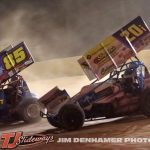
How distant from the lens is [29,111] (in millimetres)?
13531

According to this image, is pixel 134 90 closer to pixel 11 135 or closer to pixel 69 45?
pixel 11 135

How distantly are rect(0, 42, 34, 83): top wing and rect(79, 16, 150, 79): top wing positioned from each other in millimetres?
2732

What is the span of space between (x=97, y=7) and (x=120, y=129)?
653 inches

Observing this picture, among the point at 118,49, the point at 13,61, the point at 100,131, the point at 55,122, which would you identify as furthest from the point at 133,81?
the point at 13,61

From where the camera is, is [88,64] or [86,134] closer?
[86,134]

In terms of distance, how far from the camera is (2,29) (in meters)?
27.4

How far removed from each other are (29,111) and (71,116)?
9.90ft

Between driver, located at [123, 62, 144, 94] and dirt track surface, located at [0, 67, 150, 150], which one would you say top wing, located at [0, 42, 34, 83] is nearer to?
dirt track surface, located at [0, 67, 150, 150]

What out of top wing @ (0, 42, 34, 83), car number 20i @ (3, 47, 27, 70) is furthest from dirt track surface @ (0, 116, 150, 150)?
car number 20i @ (3, 47, 27, 70)

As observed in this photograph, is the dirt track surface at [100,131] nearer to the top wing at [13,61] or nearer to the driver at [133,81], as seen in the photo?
the driver at [133,81]

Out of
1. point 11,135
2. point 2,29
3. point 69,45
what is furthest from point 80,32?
point 11,135

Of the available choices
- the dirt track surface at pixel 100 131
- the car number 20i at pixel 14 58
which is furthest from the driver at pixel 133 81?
the car number 20i at pixel 14 58

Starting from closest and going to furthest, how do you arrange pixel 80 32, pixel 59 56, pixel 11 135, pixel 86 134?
pixel 11 135 < pixel 86 134 < pixel 80 32 < pixel 59 56

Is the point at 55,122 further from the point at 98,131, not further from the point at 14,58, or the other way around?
the point at 14,58
